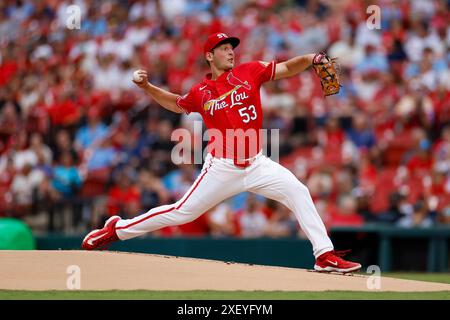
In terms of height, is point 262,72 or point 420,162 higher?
point 262,72

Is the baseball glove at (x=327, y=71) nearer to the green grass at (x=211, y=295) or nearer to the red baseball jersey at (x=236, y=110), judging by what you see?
the red baseball jersey at (x=236, y=110)

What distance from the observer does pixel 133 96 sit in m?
16.5

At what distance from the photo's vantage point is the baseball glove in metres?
8.30

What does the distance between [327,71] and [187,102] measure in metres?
1.35

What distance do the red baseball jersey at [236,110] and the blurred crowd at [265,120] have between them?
4954 millimetres

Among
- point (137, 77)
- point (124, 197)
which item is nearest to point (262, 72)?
point (137, 77)

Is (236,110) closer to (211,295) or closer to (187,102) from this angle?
(187,102)

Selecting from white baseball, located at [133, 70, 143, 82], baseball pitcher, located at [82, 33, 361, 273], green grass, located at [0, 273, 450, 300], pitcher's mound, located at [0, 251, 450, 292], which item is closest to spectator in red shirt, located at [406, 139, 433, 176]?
pitcher's mound, located at [0, 251, 450, 292]

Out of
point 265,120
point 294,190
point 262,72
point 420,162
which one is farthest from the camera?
point 265,120

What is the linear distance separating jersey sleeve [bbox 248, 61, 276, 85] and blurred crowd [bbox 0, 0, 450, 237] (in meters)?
4.99

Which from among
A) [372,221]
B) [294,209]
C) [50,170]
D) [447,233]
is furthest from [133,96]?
[294,209]

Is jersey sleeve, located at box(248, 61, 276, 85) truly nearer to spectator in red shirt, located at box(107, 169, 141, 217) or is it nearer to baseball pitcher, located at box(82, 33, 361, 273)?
baseball pitcher, located at box(82, 33, 361, 273)

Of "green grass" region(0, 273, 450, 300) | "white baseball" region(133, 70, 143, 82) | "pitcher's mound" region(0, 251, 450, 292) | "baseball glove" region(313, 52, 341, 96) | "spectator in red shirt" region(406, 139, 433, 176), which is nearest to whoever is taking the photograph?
"green grass" region(0, 273, 450, 300)

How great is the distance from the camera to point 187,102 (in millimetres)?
8961
